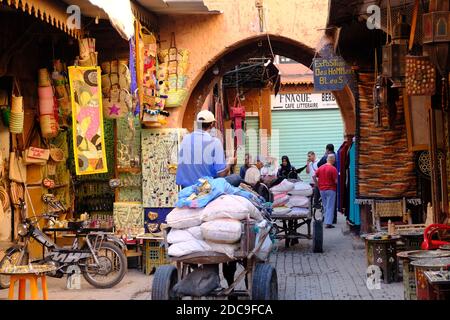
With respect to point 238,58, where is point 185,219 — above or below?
below

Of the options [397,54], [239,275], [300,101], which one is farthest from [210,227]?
[300,101]

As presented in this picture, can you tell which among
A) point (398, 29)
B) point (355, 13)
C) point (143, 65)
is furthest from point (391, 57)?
point (143, 65)

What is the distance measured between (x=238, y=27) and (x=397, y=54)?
18.8ft

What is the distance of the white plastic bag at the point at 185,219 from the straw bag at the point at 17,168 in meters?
4.72

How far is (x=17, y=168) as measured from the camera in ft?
38.9

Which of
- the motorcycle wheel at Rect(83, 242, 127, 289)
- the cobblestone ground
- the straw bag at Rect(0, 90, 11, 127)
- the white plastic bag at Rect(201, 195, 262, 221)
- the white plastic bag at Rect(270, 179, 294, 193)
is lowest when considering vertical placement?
the cobblestone ground

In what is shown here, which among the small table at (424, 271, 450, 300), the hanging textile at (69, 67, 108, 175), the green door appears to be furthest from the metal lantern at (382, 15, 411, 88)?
the green door

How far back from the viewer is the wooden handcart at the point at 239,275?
743 centimetres

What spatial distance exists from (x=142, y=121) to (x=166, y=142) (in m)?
0.64

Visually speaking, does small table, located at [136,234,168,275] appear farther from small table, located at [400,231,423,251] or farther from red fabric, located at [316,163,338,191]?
red fabric, located at [316,163,338,191]

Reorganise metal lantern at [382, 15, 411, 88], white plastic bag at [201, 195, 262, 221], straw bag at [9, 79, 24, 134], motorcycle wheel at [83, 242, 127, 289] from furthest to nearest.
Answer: straw bag at [9, 79, 24, 134], motorcycle wheel at [83, 242, 127, 289], metal lantern at [382, 15, 411, 88], white plastic bag at [201, 195, 262, 221]

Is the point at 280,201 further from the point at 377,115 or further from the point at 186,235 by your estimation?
the point at 186,235

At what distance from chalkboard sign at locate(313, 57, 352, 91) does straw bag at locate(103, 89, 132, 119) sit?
10.6ft

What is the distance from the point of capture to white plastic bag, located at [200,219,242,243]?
7356mm
